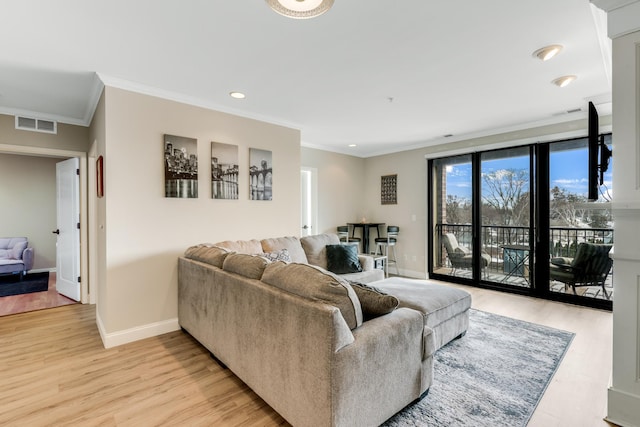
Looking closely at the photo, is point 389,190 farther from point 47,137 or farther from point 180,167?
point 47,137

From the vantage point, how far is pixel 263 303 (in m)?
1.89

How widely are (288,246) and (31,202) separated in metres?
6.01

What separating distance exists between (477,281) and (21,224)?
8.86 m

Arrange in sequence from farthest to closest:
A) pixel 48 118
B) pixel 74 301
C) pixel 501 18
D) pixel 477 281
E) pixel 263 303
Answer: pixel 477 281 < pixel 74 301 < pixel 48 118 < pixel 501 18 < pixel 263 303

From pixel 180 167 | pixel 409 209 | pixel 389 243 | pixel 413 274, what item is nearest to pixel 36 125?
pixel 180 167

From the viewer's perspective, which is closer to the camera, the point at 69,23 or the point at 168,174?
the point at 69,23

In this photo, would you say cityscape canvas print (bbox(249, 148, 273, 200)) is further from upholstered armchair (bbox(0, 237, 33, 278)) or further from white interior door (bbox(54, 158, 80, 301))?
upholstered armchair (bbox(0, 237, 33, 278))

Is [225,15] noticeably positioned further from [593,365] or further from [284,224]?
[593,365]

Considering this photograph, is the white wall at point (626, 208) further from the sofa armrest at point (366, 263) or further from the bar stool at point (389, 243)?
the bar stool at point (389, 243)

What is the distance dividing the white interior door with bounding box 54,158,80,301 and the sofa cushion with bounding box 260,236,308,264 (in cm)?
272

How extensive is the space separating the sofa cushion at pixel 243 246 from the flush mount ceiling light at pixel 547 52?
3278 millimetres

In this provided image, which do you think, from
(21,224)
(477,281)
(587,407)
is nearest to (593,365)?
(587,407)

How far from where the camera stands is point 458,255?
5.38m

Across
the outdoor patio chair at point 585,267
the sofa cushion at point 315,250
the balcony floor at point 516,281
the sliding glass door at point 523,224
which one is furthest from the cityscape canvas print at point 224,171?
the outdoor patio chair at point 585,267
